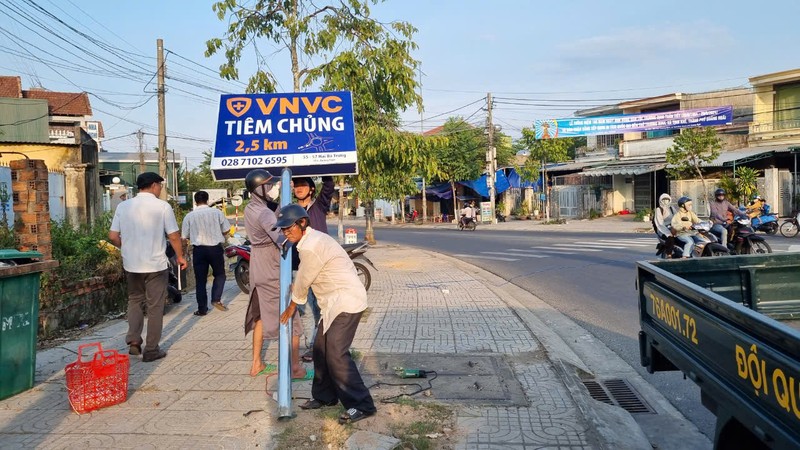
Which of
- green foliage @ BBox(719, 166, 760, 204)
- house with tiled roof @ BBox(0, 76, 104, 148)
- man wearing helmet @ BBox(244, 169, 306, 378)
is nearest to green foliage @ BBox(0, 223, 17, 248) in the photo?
man wearing helmet @ BBox(244, 169, 306, 378)

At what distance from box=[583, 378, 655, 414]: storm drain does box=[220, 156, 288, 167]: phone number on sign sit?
318 cm

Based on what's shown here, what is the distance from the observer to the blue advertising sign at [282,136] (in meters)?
5.01

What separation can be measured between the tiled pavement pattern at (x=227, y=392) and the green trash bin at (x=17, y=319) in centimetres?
17

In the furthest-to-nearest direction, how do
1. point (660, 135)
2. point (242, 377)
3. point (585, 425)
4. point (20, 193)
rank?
1. point (660, 135)
2. point (20, 193)
3. point (242, 377)
4. point (585, 425)

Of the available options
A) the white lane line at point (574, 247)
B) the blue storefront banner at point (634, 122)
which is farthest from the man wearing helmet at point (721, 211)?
the blue storefront banner at point (634, 122)

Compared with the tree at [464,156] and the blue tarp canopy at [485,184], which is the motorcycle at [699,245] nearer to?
the tree at [464,156]

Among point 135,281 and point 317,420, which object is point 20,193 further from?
point 317,420

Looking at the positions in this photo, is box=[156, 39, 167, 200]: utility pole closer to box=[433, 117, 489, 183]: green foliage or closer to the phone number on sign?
the phone number on sign

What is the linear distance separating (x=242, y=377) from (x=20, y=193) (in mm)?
3482

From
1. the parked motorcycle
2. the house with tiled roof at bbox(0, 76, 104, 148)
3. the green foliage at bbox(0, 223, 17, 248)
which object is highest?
the house with tiled roof at bbox(0, 76, 104, 148)

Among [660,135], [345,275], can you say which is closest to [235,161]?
[345,275]

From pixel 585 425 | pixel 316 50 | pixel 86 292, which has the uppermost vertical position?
pixel 316 50

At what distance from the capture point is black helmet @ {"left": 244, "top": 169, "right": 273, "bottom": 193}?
507 cm

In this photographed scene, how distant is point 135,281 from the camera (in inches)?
246
